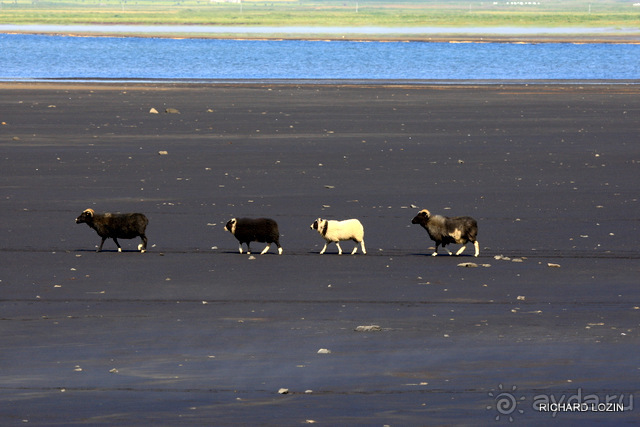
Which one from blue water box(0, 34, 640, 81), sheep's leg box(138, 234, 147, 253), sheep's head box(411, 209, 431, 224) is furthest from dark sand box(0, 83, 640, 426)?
blue water box(0, 34, 640, 81)

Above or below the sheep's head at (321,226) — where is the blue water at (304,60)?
below

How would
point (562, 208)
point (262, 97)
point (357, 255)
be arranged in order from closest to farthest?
1. point (357, 255)
2. point (562, 208)
3. point (262, 97)

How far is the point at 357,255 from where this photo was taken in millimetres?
15711

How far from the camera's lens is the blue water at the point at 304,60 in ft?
208

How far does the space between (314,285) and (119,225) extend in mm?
3178

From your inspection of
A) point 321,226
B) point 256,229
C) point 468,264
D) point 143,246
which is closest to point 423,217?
point 468,264

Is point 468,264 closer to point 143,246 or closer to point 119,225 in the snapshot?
point 143,246

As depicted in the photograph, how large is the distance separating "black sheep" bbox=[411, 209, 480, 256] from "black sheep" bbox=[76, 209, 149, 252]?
349 centimetres

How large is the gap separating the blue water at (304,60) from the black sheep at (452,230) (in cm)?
4369

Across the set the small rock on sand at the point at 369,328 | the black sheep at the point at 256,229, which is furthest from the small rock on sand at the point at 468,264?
the small rock on sand at the point at 369,328

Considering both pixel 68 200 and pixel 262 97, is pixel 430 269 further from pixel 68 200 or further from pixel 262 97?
pixel 262 97

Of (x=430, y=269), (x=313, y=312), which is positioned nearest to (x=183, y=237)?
(x=430, y=269)

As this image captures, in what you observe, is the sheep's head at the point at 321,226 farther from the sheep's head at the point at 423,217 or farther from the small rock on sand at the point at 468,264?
the small rock on sand at the point at 468,264

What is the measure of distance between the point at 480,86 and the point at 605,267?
37.9m
